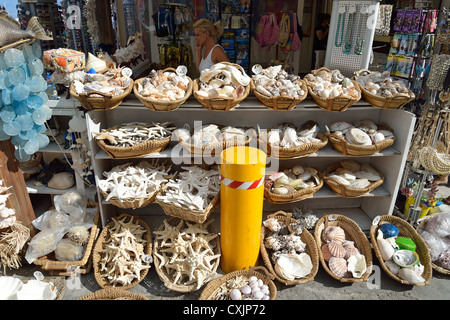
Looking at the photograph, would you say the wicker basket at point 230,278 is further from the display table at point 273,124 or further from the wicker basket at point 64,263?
the wicker basket at point 64,263

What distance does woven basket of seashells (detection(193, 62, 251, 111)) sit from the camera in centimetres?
283

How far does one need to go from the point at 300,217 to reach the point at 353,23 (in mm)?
2066

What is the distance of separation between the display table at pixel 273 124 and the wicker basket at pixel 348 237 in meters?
0.26

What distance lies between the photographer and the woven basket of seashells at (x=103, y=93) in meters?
2.74

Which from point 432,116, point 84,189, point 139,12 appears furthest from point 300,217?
point 139,12

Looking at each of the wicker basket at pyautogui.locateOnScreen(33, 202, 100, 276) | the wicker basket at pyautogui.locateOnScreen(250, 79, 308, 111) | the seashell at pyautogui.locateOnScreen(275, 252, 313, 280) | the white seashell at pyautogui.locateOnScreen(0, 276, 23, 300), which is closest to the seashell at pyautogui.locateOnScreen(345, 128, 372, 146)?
the wicker basket at pyautogui.locateOnScreen(250, 79, 308, 111)

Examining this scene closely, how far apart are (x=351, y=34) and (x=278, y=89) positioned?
1.08 metres

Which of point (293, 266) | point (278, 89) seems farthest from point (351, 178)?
point (278, 89)

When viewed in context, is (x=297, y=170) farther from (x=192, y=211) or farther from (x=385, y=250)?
(x=192, y=211)

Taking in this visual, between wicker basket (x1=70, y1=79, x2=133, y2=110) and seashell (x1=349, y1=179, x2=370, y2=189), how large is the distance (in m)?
2.34

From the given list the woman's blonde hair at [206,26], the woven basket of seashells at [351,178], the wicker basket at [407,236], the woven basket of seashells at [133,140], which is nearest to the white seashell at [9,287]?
the woven basket of seashells at [133,140]

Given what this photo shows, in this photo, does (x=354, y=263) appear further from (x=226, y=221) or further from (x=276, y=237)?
(x=226, y=221)

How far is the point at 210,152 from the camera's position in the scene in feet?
9.69

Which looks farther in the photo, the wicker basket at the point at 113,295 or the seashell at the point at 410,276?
the seashell at the point at 410,276
